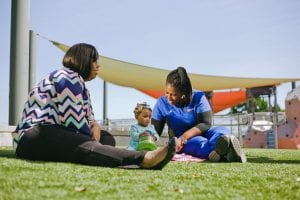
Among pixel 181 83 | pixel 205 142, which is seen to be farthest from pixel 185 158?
pixel 181 83

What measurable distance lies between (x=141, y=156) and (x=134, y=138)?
1.79 metres

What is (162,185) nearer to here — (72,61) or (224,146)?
(72,61)

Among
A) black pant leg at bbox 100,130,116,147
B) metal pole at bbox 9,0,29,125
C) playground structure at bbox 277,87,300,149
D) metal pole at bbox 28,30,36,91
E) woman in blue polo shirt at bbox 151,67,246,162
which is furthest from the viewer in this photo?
playground structure at bbox 277,87,300,149

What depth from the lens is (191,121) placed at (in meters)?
2.96

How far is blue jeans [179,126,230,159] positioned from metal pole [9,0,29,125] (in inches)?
97.6

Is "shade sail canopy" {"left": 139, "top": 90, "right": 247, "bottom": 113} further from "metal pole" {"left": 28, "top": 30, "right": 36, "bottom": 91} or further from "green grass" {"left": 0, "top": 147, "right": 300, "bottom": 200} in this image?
"green grass" {"left": 0, "top": 147, "right": 300, "bottom": 200}

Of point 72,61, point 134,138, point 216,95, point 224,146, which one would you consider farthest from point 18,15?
point 216,95

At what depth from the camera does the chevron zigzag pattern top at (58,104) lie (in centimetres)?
185

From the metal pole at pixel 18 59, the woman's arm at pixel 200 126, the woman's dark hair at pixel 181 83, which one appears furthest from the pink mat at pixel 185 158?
the metal pole at pixel 18 59

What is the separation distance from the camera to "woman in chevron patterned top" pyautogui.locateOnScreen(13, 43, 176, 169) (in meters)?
1.80

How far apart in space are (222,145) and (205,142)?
213mm

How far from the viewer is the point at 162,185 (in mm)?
1356

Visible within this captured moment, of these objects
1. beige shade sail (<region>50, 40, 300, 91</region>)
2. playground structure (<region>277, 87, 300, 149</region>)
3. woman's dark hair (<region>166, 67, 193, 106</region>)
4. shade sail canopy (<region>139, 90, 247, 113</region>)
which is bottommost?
playground structure (<region>277, 87, 300, 149</region>)

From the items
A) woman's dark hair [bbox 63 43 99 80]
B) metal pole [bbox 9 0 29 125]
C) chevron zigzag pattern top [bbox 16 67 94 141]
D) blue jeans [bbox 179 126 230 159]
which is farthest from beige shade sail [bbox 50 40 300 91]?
chevron zigzag pattern top [bbox 16 67 94 141]
